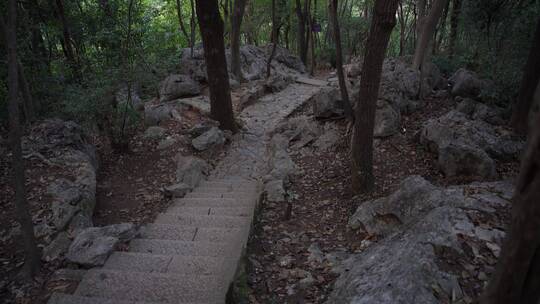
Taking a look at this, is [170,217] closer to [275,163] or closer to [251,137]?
[275,163]

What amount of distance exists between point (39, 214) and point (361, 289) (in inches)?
162

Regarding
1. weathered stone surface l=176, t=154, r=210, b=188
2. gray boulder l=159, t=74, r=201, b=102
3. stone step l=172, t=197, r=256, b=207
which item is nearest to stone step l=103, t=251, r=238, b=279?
stone step l=172, t=197, r=256, b=207

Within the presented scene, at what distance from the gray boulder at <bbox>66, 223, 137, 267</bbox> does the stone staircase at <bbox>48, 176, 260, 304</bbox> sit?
10 cm

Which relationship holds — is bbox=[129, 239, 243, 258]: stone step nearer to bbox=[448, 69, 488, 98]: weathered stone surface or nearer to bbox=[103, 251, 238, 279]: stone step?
bbox=[103, 251, 238, 279]: stone step

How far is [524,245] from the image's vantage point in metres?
1.43

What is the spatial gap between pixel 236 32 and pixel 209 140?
6.76 meters

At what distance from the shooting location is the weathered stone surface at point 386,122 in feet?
23.7

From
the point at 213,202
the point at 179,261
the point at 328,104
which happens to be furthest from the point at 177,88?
the point at 179,261

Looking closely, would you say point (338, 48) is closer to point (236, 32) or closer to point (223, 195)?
point (223, 195)

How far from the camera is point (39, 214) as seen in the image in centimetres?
437

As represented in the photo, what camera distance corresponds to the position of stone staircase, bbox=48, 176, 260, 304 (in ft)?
9.37

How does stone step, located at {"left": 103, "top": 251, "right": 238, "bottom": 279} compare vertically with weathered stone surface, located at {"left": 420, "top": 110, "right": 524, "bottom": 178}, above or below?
below

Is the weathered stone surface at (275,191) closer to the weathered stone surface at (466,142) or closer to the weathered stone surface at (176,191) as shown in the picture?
the weathered stone surface at (176,191)

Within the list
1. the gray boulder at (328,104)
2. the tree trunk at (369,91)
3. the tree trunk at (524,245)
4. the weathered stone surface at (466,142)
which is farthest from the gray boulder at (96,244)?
the gray boulder at (328,104)
